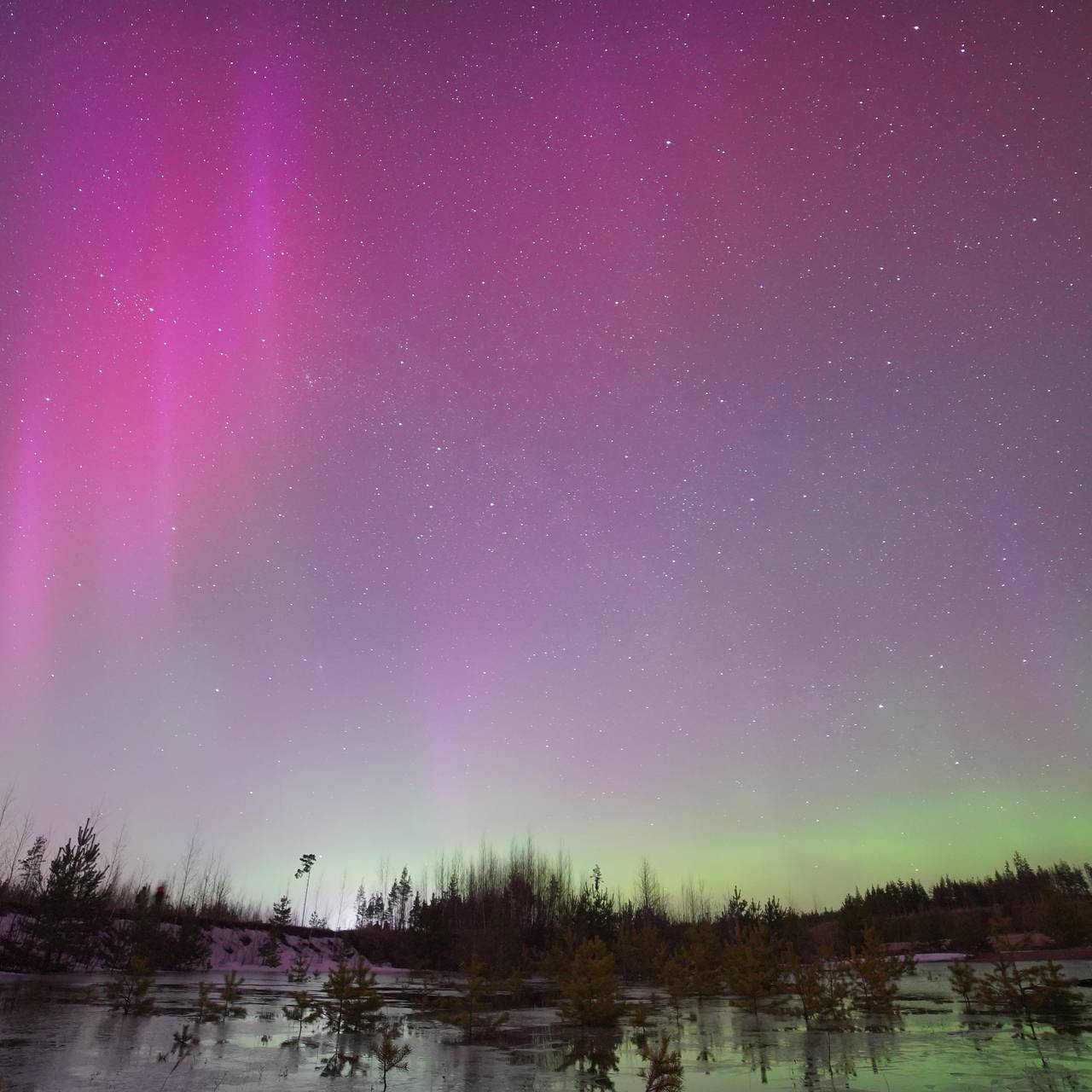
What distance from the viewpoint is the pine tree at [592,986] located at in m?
16.5

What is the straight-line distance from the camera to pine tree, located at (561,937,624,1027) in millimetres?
16500

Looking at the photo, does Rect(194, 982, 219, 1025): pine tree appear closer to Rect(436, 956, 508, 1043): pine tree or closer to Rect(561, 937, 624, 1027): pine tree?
Rect(436, 956, 508, 1043): pine tree

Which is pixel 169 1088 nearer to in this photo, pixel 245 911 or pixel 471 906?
pixel 471 906

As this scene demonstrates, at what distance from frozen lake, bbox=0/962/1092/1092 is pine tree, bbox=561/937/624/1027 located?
75 centimetres

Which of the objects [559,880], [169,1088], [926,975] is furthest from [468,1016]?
[559,880]

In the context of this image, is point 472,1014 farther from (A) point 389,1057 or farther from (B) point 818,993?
(B) point 818,993

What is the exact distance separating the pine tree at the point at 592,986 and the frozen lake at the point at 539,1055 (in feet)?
2.47

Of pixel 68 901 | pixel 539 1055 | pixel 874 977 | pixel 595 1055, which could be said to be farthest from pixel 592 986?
pixel 68 901

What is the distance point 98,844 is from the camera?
1427 inches

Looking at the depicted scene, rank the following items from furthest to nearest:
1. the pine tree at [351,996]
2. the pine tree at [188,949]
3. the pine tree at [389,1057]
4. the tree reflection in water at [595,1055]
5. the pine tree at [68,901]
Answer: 1. the pine tree at [188,949]
2. the pine tree at [68,901]
3. the pine tree at [351,996]
4. the tree reflection in water at [595,1055]
5. the pine tree at [389,1057]

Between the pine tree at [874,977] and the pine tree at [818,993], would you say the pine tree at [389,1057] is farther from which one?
the pine tree at [874,977]

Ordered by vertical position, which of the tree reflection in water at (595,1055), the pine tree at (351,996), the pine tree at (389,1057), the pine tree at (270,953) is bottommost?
the tree reflection in water at (595,1055)

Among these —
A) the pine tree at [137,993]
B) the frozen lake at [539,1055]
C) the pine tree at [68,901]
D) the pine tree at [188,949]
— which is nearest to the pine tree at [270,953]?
the pine tree at [188,949]

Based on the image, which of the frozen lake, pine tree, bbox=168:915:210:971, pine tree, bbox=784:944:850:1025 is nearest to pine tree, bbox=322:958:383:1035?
the frozen lake
